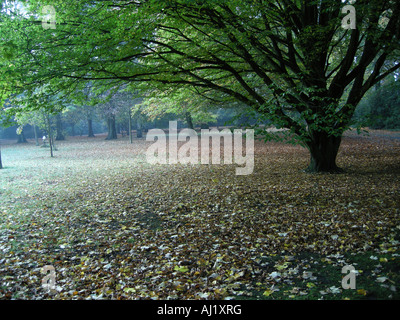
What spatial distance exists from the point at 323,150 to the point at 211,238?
5874mm

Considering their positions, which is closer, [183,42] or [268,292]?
[268,292]

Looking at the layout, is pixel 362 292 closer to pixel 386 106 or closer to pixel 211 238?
pixel 211 238

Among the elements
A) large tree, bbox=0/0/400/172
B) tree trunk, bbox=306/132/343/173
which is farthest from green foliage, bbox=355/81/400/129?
large tree, bbox=0/0/400/172

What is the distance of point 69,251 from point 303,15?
27.6 feet

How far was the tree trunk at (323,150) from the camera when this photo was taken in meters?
9.21

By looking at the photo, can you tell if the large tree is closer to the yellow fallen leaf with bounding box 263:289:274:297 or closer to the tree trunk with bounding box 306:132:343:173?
the tree trunk with bounding box 306:132:343:173

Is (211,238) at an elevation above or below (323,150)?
below

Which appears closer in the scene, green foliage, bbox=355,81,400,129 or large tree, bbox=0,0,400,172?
large tree, bbox=0,0,400,172

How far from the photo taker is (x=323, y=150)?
9273 mm

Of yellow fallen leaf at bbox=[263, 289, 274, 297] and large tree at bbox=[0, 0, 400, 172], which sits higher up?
large tree at bbox=[0, 0, 400, 172]

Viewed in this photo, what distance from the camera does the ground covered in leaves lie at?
3.61m

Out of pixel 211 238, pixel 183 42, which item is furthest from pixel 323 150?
pixel 211 238

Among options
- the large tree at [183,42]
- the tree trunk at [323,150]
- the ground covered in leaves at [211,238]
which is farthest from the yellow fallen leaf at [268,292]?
the tree trunk at [323,150]

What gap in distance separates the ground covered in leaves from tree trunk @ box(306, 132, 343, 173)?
56 centimetres
